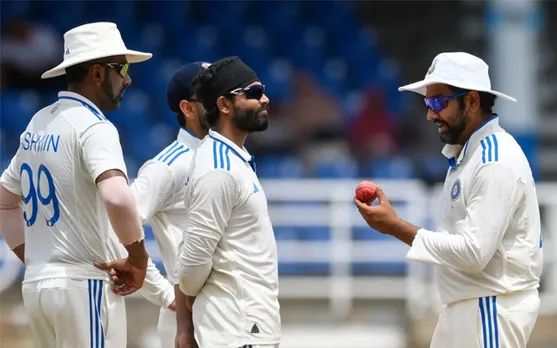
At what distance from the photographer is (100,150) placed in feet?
16.4

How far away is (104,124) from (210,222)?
2.13 ft

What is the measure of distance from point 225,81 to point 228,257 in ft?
2.42

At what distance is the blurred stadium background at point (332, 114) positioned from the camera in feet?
34.2

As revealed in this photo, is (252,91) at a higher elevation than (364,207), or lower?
higher

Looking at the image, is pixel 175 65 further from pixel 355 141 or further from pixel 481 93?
pixel 481 93

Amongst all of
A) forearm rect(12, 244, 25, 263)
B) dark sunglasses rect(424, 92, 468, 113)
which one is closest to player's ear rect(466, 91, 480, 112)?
dark sunglasses rect(424, 92, 468, 113)

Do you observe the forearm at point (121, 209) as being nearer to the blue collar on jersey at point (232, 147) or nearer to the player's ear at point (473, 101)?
the blue collar on jersey at point (232, 147)

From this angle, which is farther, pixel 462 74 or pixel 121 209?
pixel 462 74

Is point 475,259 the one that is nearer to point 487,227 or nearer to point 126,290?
point 487,227

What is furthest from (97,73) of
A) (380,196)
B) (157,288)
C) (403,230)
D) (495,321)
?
(495,321)

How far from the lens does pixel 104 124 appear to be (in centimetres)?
509

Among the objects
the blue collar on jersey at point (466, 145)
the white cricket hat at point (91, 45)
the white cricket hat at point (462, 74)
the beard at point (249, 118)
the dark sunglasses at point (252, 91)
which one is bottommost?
the blue collar on jersey at point (466, 145)

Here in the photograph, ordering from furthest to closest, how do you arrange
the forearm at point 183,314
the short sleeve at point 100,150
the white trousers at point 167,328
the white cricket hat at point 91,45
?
1. the white trousers at point 167,328
2. the white cricket hat at point 91,45
3. the forearm at point 183,314
4. the short sleeve at point 100,150

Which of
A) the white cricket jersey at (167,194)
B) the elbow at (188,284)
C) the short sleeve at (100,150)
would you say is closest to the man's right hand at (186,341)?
the elbow at (188,284)
